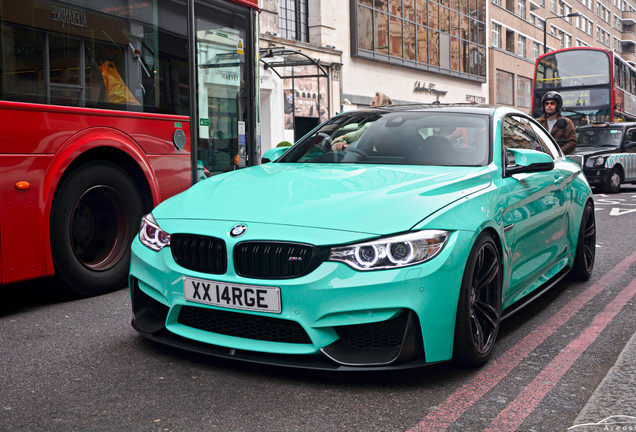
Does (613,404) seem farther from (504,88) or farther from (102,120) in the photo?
(504,88)

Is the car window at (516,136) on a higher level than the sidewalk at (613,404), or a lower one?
higher

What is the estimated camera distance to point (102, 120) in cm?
539

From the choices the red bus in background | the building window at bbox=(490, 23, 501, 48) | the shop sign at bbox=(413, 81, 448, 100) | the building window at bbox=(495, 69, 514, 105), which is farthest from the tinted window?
the building window at bbox=(490, 23, 501, 48)

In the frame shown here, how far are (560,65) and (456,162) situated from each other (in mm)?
21163

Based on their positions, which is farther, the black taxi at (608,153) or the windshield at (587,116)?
the windshield at (587,116)

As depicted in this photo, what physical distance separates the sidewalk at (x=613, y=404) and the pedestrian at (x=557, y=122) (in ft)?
20.5

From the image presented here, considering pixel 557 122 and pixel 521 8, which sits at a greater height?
pixel 521 8

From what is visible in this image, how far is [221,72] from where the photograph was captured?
6.87 m

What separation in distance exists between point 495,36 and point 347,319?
4045 centimetres

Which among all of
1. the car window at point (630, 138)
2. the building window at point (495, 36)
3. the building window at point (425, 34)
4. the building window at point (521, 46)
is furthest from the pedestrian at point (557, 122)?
the building window at point (521, 46)

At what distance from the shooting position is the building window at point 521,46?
4416cm

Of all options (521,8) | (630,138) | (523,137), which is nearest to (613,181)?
(630,138)

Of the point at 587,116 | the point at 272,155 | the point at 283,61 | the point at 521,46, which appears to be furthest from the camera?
the point at 521,46

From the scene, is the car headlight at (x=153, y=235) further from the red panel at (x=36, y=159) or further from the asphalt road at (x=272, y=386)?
the red panel at (x=36, y=159)
